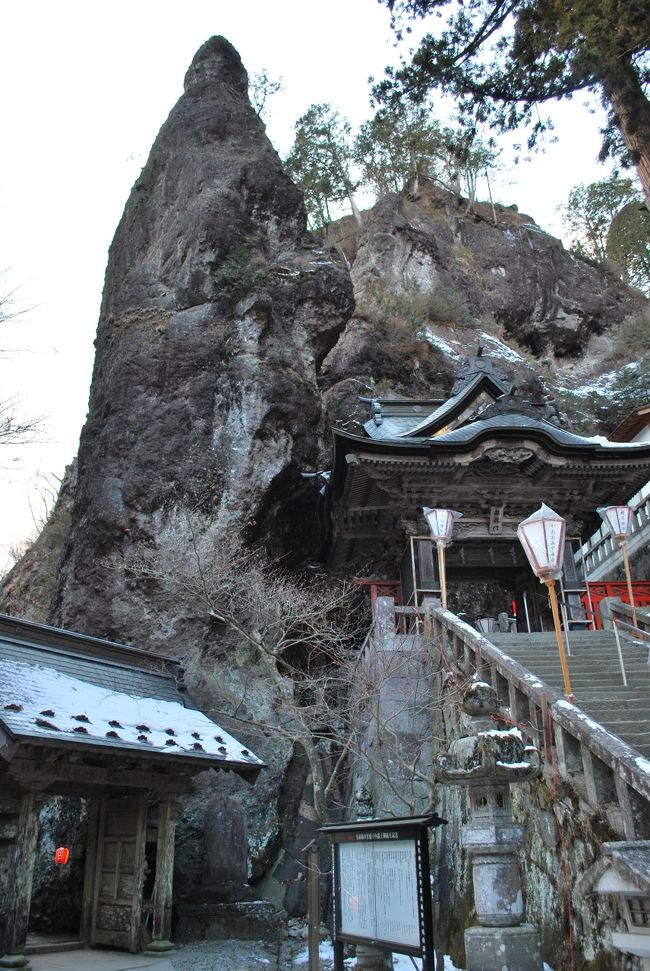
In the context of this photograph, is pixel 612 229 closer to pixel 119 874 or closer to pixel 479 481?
pixel 479 481

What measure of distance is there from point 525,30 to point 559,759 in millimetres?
9152

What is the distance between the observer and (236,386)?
59.0ft

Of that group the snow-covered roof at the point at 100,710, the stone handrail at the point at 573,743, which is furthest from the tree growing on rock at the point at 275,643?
the stone handrail at the point at 573,743

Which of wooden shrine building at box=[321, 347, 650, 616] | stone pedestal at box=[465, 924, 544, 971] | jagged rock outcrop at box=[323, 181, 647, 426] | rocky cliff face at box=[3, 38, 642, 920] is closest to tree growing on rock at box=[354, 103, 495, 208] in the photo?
jagged rock outcrop at box=[323, 181, 647, 426]

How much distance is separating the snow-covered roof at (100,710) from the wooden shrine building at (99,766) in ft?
0.06

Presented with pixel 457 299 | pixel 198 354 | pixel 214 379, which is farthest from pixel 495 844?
pixel 457 299

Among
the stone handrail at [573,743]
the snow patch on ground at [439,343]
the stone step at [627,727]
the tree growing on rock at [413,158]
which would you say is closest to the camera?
the stone handrail at [573,743]

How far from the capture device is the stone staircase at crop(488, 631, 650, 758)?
7238 millimetres

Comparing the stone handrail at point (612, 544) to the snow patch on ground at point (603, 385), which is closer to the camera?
the stone handrail at point (612, 544)

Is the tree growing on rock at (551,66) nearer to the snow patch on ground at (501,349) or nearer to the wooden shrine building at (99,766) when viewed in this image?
the wooden shrine building at (99,766)

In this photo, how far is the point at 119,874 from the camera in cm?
912

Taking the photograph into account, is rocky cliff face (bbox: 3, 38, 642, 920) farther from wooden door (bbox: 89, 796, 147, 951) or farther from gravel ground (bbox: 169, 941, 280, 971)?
wooden door (bbox: 89, 796, 147, 951)

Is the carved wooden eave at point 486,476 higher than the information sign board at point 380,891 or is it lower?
higher

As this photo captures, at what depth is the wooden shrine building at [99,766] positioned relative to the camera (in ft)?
24.8
